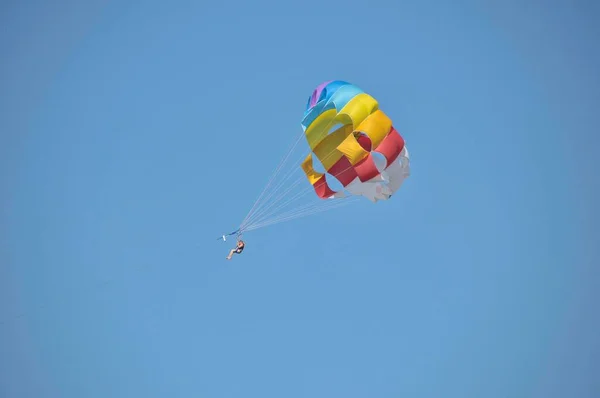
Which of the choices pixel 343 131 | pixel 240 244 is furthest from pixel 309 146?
pixel 240 244

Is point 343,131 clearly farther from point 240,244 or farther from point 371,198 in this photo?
point 240,244

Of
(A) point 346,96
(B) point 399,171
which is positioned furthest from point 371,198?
(A) point 346,96

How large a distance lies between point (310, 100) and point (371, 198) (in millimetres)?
3447

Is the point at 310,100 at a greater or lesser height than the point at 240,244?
greater

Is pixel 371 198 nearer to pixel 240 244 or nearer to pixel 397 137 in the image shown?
pixel 397 137

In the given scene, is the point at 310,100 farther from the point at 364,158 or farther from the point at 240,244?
the point at 240,244

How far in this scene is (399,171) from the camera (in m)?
30.5

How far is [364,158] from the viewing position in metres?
29.9

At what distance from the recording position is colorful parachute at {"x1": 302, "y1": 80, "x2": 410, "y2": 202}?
2953cm

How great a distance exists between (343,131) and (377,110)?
1.38 metres

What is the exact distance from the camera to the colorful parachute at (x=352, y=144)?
29.5 m

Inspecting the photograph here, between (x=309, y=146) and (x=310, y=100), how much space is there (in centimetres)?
140

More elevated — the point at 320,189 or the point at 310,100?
the point at 310,100

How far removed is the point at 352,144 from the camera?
1168 inches
